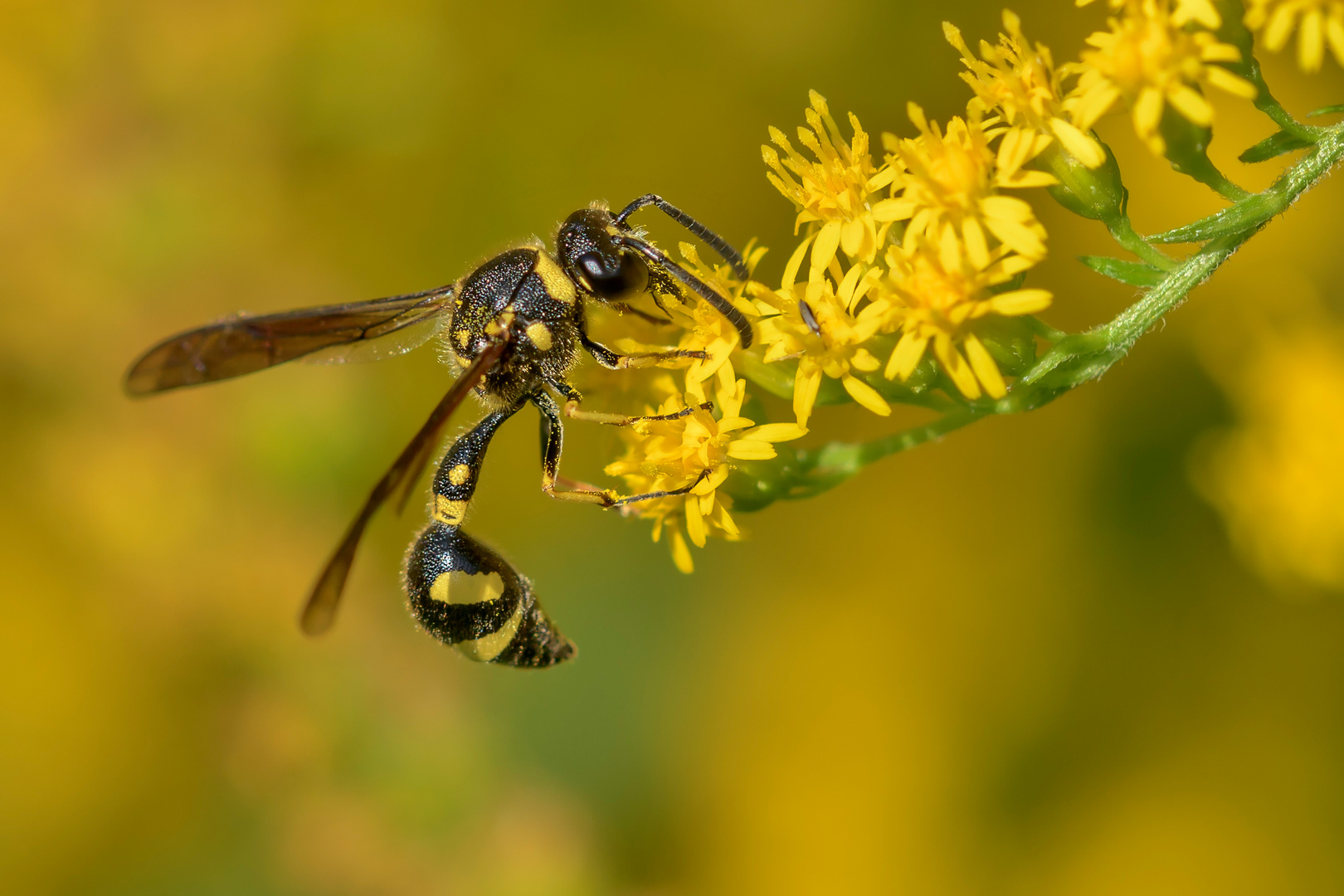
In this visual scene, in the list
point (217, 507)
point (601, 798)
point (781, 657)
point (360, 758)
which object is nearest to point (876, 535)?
point (781, 657)

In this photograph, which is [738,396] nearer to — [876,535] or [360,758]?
[360,758]

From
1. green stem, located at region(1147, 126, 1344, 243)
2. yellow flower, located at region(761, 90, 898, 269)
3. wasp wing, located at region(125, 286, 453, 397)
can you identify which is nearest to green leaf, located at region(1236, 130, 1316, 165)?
green stem, located at region(1147, 126, 1344, 243)

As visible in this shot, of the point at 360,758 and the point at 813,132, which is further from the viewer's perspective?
the point at 360,758

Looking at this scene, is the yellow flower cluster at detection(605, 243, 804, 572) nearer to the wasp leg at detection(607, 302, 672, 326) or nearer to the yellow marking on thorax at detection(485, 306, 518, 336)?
the wasp leg at detection(607, 302, 672, 326)

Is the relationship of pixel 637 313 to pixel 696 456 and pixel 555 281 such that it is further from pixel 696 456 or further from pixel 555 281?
pixel 696 456

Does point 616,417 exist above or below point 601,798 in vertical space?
above

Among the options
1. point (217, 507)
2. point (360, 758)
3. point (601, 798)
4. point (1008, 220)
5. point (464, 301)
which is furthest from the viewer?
point (601, 798)
